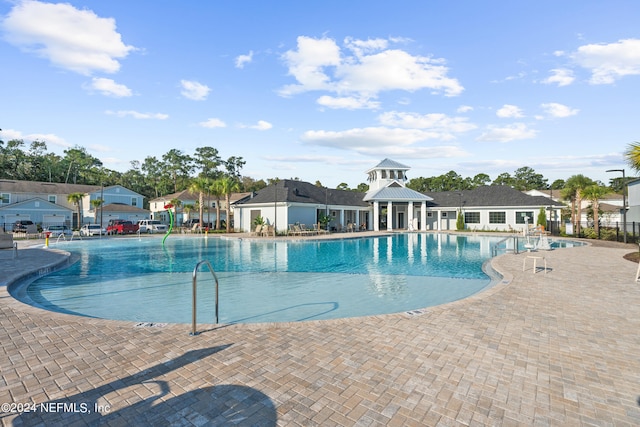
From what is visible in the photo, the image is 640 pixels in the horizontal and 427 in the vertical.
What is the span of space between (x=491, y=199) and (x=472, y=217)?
276cm

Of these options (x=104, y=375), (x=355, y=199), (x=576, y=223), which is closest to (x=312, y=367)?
(x=104, y=375)

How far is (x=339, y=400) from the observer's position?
10.2 feet

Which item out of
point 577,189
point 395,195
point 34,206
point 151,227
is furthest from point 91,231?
point 577,189

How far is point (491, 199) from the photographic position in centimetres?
3566

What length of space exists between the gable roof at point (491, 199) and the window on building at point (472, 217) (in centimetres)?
110

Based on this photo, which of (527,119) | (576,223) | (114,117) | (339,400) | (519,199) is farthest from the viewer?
(519,199)

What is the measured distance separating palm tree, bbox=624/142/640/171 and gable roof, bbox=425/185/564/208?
19.9 meters

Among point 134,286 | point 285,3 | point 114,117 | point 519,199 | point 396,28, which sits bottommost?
point 134,286

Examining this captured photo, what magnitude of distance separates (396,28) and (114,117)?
16.1 metres

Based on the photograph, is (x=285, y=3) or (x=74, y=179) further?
(x=74, y=179)

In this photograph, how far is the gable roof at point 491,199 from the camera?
33.4 m

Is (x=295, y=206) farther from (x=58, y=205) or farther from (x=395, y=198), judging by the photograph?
(x=58, y=205)

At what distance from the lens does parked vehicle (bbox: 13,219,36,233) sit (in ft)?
104

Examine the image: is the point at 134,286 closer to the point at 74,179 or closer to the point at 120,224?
the point at 120,224
